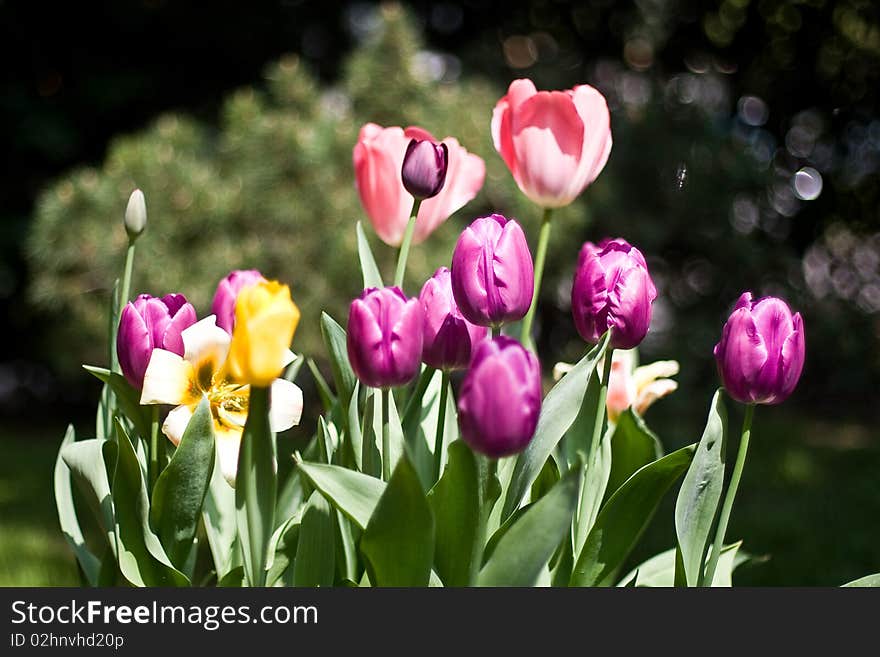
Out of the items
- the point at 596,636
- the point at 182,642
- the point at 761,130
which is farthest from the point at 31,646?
the point at 761,130

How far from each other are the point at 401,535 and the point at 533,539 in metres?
0.08

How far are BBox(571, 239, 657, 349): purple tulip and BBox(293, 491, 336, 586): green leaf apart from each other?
211mm

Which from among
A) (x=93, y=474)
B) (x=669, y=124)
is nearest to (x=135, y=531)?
(x=93, y=474)

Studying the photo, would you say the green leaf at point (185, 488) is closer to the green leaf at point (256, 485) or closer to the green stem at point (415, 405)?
the green leaf at point (256, 485)

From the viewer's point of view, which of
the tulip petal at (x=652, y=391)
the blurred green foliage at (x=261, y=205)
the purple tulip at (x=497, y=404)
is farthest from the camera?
the blurred green foliage at (x=261, y=205)

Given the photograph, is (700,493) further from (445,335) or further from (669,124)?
(669,124)

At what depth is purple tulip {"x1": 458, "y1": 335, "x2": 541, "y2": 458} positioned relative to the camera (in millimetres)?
471

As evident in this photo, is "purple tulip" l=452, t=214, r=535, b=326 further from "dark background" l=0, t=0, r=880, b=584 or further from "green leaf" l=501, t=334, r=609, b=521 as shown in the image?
"dark background" l=0, t=0, r=880, b=584

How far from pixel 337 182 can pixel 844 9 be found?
334 centimetres

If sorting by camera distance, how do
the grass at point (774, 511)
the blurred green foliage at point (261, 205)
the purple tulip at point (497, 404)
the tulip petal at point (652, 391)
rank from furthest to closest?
1. the blurred green foliage at point (261, 205)
2. the grass at point (774, 511)
3. the tulip petal at point (652, 391)
4. the purple tulip at point (497, 404)

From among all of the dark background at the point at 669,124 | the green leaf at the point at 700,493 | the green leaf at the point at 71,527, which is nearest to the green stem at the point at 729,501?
the green leaf at the point at 700,493

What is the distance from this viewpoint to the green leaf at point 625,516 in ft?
2.07

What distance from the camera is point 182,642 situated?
20.3 inches

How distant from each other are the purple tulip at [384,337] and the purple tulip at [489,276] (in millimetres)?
54
